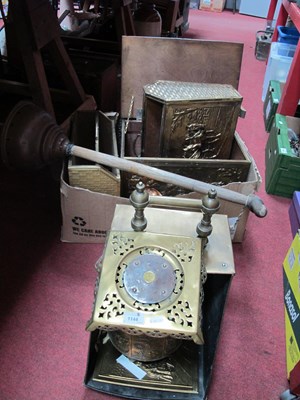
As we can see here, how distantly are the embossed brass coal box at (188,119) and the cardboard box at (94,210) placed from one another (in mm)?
215

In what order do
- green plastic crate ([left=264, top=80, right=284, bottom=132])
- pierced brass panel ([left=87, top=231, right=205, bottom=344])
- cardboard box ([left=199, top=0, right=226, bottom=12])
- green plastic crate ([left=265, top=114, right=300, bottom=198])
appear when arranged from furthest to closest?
1. cardboard box ([left=199, top=0, right=226, bottom=12])
2. green plastic crate ([left=264, top=80, right=284, bottom=132])
3. green plastic crate ([left=265, top=114, right=300, bottom=198])
4. pierced brass panel ([left=87, top=231, right=205, bottom=344])

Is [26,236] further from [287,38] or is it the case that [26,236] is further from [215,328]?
[287,38]

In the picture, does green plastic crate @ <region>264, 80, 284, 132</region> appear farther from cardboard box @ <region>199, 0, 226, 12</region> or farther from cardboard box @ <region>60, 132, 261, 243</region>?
cardboard box @ <region>199, 0, 226, 12</region>

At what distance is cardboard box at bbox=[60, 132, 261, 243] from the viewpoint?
1.31 m

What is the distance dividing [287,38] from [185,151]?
5.83 ft

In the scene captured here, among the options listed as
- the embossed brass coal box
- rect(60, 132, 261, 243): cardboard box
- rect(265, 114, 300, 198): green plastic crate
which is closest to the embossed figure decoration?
the embossed brass coal box

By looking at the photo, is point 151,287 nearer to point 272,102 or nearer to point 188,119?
point 188,119

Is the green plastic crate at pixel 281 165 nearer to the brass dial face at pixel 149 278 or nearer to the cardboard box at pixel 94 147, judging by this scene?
the cardboard box at pixel 94 147

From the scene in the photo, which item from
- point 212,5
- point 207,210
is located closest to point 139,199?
point 207,210

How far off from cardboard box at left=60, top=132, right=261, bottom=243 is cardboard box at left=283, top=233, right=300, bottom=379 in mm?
230

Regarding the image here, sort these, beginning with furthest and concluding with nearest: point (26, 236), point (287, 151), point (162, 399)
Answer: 1. point (287, 151)
2. point (26, 236)
3. point (162, 399)

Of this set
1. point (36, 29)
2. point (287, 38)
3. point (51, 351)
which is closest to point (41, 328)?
point (51, 351)

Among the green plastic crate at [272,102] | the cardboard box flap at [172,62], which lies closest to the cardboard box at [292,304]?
the cardboard box flap at [172,62]

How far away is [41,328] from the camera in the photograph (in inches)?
45.0
